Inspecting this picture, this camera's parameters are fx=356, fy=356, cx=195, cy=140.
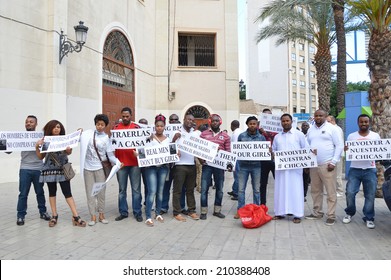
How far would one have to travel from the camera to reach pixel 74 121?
39.5ft

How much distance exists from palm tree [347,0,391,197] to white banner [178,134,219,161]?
165 inches

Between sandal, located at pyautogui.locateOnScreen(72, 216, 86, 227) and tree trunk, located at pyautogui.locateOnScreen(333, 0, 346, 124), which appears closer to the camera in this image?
sandal, located at pyautogui.locateOnScreen(72, 216, 86, 227)

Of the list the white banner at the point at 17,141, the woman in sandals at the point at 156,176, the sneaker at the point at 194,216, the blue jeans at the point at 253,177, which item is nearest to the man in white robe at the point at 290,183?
the blue jeans at the point at 253,177

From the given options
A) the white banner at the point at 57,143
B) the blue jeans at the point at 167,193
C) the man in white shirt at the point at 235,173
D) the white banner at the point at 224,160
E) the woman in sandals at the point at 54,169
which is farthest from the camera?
the man in white shirt at the point at 235,173

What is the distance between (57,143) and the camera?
555cm

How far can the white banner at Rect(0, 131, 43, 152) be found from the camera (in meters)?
5.70

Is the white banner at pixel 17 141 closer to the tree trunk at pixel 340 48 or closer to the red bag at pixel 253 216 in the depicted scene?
the red bag at pixel 253 216

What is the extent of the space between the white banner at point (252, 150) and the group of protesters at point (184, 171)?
3.6 inches

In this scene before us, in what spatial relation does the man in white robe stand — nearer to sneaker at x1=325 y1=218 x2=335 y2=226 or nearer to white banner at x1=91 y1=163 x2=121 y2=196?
sneaker at x1=325 y1=218 x2=335 y2=226

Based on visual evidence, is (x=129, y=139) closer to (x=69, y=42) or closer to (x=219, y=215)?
(x=219, y=215)

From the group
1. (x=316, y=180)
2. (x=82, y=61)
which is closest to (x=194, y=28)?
(x=82, y=61)

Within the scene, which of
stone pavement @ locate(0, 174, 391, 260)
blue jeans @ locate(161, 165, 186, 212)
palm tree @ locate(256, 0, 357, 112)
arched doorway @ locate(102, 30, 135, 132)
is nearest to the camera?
stone pavement @ locate(0, 174, 391, 260)

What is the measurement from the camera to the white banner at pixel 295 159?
5918mm

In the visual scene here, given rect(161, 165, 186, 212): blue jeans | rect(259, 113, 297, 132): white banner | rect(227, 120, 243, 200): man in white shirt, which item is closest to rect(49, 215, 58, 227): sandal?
rect(161, 165, 186, 212): blue jeans
